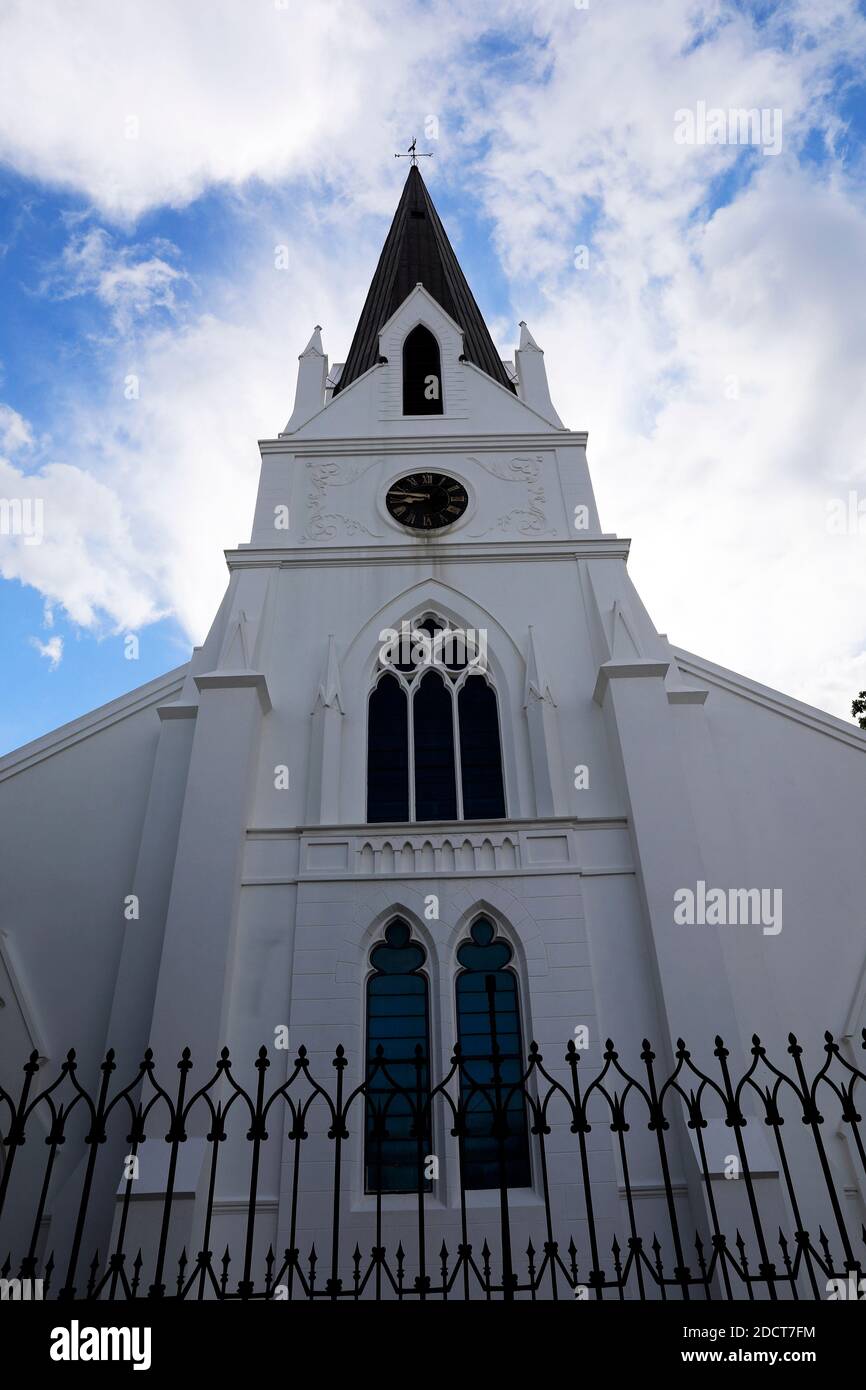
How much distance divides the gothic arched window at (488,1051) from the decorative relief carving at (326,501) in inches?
276

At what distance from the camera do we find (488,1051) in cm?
963

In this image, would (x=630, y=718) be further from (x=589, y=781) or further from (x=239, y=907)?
(x=239, y=907)

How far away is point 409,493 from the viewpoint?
15.0 metres

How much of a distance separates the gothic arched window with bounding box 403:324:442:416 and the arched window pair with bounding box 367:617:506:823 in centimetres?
676

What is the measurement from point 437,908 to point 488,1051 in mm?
1615

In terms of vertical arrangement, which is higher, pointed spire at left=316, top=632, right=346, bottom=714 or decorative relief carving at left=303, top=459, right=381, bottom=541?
decorative relief carving at left=303, top=459, right=381, bottom=541

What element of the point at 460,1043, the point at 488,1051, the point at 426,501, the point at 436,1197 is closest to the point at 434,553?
the point at 426,501

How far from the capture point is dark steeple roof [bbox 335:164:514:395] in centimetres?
2214

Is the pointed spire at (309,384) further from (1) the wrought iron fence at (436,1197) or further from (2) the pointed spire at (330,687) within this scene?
(1) the wrought iron fence at (436,1197)

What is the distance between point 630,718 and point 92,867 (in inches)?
273
